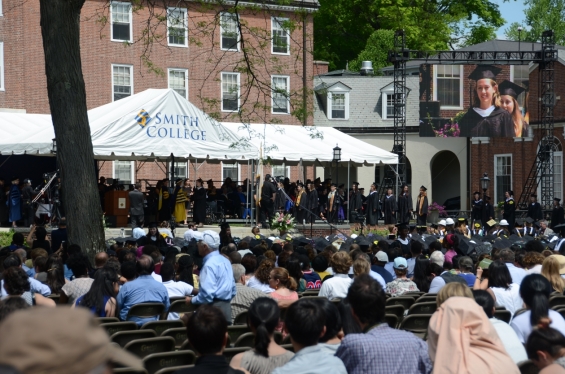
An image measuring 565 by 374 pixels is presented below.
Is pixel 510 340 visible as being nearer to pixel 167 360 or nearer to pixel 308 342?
pixel 308 342

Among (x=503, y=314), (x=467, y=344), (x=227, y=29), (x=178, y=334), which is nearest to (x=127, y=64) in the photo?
(x=227, y=29)

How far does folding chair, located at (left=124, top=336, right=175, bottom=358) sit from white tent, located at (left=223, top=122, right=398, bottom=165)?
21.4 meters

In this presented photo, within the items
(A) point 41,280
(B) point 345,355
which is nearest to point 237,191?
(A) point 41,280

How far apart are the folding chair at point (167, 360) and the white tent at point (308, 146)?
72.3 feet

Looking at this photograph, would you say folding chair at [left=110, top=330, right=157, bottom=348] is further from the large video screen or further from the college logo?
the large video screen

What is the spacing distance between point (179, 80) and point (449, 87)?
524 inches

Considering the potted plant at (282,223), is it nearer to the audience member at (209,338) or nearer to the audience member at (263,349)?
the audience member at (263,349)

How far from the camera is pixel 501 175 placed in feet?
151

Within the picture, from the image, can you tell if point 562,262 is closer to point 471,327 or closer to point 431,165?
point 471,327

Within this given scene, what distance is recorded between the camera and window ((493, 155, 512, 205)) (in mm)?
45688

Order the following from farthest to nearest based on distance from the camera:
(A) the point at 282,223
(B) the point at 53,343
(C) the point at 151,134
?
(A) the point at 282,223 → (C) the point at 151,134 → (B) the point at 53,343

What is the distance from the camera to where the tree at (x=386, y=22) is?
54406mm

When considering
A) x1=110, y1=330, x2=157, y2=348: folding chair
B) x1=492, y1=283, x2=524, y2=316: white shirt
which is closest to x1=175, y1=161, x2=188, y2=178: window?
x1=492, y1=283, x2=524, y2=316: white shirt

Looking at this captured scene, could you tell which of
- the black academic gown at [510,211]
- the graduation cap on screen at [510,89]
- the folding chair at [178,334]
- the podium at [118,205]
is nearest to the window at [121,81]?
the podium at [118,205]
